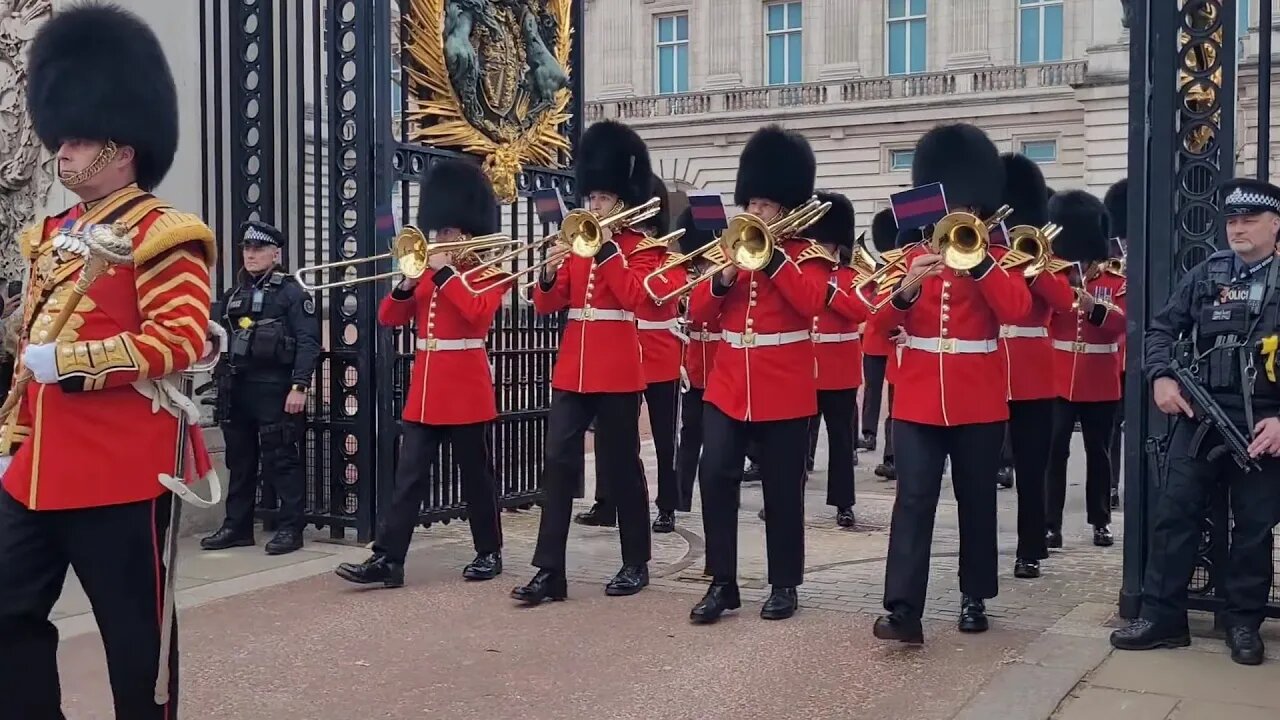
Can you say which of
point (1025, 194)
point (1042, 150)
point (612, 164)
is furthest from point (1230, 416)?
point (1042, 150)

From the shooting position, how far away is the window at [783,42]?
109ft

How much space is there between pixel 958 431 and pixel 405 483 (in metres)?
2.44

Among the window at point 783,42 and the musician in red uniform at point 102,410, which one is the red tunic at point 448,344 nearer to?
the musician in red uniform at point 102,410

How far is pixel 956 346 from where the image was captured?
17.5 feet

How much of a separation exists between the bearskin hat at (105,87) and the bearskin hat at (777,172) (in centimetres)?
263

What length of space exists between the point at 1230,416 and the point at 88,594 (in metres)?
3.77

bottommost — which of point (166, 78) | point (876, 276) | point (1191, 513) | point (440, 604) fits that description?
point (440, 604)

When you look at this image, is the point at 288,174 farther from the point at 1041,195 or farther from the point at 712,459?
the point at 1041,195

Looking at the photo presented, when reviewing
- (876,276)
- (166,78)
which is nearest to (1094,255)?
(876,276)

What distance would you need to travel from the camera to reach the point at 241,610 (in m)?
5.74

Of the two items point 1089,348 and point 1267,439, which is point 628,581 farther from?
point 1089,348

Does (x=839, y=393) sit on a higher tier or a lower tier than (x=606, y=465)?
higher

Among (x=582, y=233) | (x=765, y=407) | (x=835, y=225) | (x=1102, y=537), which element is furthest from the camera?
(x=835, y=225)

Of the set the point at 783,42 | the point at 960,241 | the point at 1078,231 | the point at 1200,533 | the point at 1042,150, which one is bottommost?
the point at 1200,533
